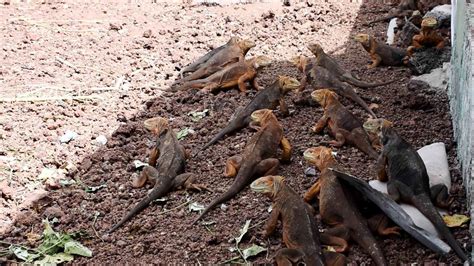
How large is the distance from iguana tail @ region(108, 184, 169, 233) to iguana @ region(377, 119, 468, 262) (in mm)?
1673

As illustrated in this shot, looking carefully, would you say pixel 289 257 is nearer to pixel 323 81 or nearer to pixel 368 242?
pixel 368 242

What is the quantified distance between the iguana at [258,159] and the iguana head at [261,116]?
0.09 ft

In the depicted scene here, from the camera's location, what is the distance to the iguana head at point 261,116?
6707 mm

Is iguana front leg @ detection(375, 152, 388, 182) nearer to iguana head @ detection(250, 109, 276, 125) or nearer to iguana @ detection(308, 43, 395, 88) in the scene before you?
iguana head @ detection(250, 109, 276, 125)

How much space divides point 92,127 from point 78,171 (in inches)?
35.3

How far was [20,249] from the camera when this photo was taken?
5680 mm

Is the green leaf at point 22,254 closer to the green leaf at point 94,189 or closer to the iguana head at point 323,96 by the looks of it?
the green leaf at point 94,189

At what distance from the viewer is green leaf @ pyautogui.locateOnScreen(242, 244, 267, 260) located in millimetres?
5199

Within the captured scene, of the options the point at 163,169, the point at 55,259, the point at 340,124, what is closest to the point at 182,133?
the point at 163,169

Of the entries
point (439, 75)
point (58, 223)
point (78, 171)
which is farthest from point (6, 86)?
point (439, 75)

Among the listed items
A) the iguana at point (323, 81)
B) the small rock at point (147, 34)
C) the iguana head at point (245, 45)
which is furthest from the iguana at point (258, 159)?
the small rock at point (147, 34)

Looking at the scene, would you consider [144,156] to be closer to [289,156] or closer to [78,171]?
[78,171]

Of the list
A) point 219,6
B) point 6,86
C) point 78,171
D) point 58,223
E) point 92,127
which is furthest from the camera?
point 219,6

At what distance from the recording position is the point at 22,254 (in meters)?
5.61
